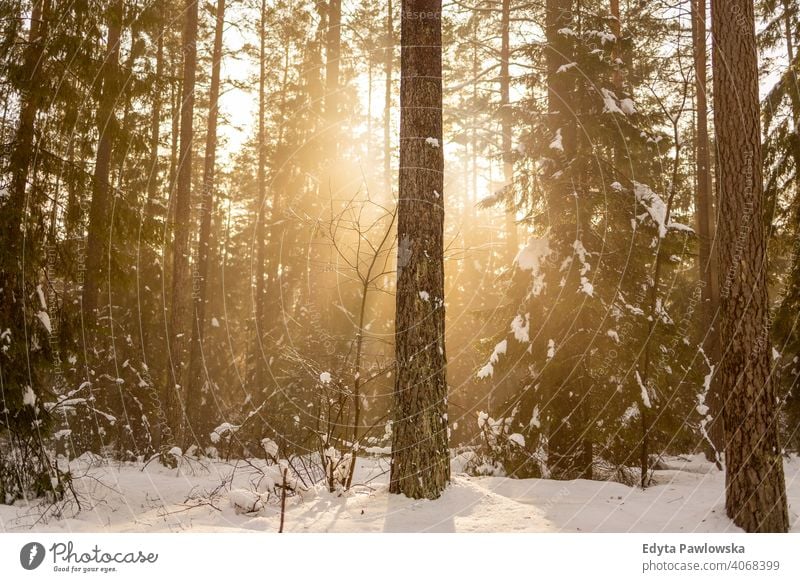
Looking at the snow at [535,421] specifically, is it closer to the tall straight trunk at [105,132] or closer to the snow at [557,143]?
the snow at [557,143]

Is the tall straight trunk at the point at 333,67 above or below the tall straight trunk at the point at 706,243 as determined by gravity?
above

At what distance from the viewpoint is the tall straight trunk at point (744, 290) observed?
20.3 feet

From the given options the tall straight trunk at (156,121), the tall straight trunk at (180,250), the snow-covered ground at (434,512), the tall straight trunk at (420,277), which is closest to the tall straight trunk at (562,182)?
the snow-covered ground at (434,512)

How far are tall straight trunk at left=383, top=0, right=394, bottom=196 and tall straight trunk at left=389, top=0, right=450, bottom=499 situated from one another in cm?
1243

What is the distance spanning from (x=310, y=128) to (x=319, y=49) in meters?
2.59

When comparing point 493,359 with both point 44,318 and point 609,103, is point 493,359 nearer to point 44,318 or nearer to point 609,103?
point 609,103

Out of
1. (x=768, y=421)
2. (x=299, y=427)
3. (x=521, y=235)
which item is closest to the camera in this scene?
(x=768, y=421)

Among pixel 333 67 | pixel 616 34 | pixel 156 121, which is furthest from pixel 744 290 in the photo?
pixel 333 67

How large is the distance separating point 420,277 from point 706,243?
31.1 feet

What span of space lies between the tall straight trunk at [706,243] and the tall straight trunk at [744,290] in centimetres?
691

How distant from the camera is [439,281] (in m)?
7.14

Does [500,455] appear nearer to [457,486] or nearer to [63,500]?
[457,486]

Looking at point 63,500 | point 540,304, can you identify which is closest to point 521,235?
point 540,304

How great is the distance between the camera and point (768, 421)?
6.21 metres
